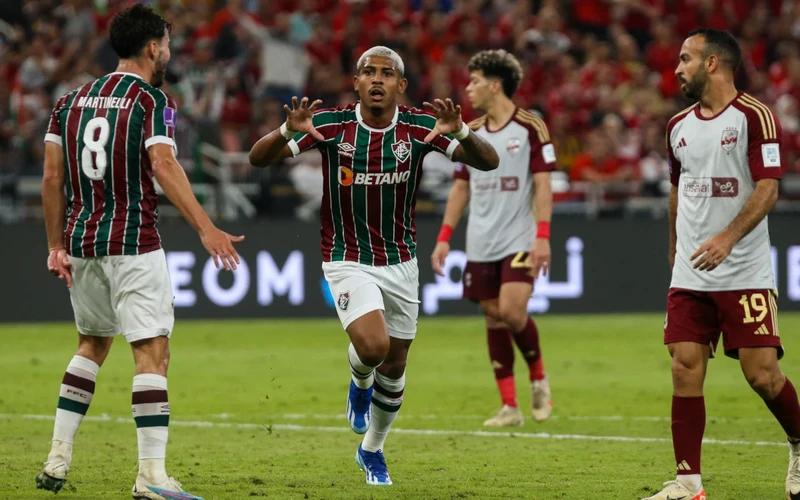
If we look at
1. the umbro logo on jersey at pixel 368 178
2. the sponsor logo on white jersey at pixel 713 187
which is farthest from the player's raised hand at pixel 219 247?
the sponsor logo on white jersey at pixel 713 187

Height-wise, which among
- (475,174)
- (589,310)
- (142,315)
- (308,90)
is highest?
(308,90)

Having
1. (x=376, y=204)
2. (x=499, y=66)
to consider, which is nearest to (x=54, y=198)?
(x=376, y=204)

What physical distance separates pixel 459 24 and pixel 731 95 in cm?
1523

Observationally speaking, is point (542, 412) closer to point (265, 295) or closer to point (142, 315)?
point (142, 315)

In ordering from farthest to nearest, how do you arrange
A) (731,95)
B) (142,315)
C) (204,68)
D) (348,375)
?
(204,68)
(348,375)
(731,95)
(142,315)

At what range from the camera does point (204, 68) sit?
59.8 ft

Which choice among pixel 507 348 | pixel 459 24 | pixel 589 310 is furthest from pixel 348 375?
pixel 459 24

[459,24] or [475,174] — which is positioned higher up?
[459,24]

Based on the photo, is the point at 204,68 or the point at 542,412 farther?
the point at 204,68

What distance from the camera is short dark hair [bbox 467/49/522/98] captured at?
9297mm

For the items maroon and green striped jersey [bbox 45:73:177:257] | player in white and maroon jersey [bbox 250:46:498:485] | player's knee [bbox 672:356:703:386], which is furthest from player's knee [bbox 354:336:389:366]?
player's knee [bbox 672:356:703:386]

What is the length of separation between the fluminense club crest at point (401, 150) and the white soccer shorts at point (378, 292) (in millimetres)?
602

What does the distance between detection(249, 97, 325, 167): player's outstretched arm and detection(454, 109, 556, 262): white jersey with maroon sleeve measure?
121 inches

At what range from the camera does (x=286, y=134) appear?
6.44 meters
